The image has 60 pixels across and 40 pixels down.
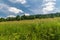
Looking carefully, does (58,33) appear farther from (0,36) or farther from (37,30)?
(0,36)

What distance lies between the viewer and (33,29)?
17.4 m

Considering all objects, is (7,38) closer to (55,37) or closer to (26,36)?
Result: (26,36)

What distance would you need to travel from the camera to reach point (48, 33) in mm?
16406

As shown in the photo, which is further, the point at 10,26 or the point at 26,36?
the point at 10,26

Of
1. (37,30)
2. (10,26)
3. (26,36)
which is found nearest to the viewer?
(26,36)

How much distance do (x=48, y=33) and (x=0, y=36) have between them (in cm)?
385

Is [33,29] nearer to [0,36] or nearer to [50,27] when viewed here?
[50,27]

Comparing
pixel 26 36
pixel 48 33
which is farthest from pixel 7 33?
pixel 48 33

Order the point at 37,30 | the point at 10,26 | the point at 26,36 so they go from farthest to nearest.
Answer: the point at 10,26 → the point at 37,30 → the point at 26,36

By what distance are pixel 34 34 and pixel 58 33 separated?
1902 millimetres

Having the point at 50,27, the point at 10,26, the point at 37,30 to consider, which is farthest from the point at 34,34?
the point at 10,26

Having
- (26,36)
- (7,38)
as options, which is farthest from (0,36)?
(26,36)

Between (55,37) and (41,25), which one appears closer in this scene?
(55,37)

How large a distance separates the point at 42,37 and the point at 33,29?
1558 millimetres
